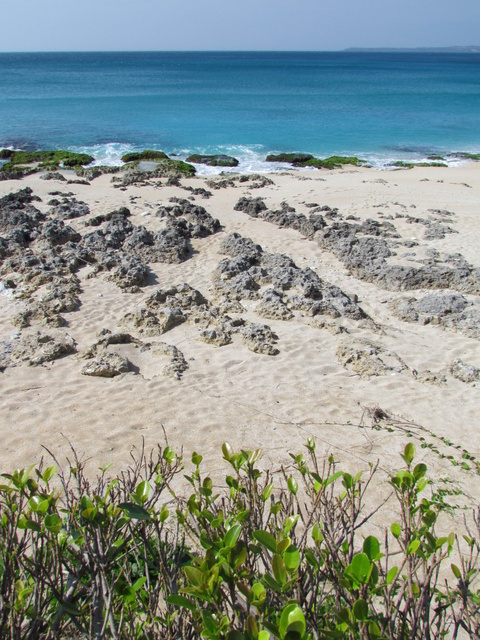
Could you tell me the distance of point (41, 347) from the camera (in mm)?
5871

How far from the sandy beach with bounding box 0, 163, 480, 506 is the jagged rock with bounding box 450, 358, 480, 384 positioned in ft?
0.06

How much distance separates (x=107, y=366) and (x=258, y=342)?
195 centimetres

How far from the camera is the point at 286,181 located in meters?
18.0

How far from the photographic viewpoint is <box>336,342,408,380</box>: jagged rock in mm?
5465

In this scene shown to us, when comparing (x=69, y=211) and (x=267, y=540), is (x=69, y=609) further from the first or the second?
(x=69, y=211)

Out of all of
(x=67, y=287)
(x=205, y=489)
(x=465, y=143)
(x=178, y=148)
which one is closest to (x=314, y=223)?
(x=67, y=287)

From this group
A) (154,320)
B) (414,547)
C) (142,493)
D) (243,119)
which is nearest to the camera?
(414,547)

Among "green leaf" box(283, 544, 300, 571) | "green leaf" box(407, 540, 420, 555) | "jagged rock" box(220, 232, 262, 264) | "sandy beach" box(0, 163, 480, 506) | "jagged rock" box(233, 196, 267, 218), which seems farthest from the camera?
"jagged rock" box(233, 196, 267, 218)

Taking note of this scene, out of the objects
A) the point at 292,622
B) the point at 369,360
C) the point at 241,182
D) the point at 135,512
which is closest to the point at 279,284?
the point at 369,360

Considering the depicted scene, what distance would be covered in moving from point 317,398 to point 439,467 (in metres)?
1.40

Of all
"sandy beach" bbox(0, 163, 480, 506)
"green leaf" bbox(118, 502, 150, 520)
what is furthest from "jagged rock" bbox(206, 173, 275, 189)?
"green leaf" bbox(118, 502, 150, 520)

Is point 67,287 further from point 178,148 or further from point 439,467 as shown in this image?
point 178,148

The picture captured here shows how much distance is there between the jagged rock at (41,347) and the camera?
5.65m

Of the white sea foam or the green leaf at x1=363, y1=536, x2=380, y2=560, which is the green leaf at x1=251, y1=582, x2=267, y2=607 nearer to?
the green leaf at x1=363, y1=536, x2=380, y2=560
